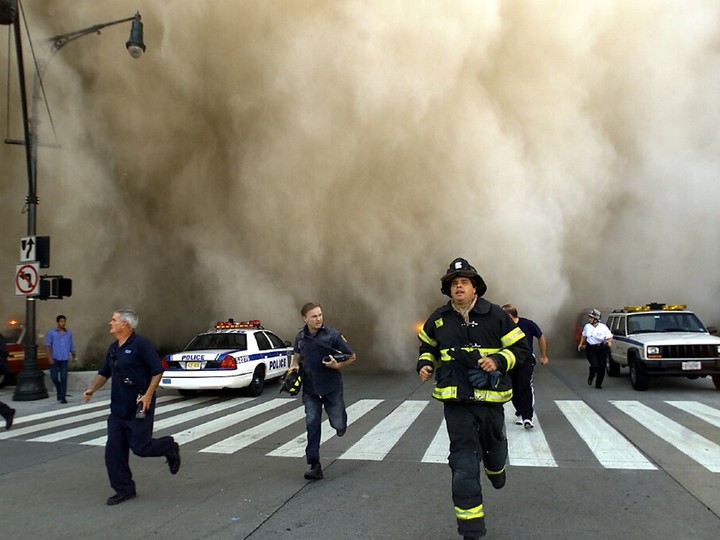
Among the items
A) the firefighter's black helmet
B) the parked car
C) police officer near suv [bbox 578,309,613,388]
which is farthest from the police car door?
the firefighter's black helmet

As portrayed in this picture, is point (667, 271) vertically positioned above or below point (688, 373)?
above

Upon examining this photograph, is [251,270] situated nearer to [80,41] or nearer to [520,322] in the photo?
[80,41]

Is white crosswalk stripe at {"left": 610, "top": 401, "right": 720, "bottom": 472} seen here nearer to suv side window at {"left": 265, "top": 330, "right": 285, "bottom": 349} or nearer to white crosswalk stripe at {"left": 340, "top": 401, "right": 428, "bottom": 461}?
white crosswalk stripe at {"left": 340, "top": 401, "right": 428, "bottom": 461}

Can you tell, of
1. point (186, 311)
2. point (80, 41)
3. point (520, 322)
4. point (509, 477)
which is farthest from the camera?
point (186, 311)

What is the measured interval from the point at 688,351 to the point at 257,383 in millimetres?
7764

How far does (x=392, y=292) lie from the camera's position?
51.3 ft

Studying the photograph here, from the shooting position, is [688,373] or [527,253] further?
[527,253]

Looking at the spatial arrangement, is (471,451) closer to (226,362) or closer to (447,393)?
(447,393)

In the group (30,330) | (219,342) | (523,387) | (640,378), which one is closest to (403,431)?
(523,387)

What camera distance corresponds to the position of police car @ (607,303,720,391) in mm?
9281

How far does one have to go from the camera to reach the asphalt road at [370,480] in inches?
141

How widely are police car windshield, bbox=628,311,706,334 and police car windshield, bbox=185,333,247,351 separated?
26.2ft

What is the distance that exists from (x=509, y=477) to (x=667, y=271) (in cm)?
1662

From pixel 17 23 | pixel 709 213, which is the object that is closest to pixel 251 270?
pixel 17 23
